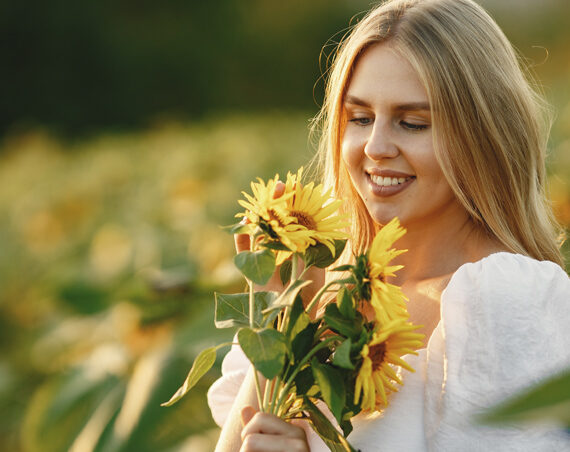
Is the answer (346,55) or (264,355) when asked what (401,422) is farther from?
(346,55)

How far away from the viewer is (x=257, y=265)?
42.7 inches

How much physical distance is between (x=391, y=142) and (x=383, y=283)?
379 mm

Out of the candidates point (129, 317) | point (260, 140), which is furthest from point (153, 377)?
point (260, 140)

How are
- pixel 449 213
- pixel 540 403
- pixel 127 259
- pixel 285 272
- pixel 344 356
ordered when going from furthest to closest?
pixel 127 259
pixel 449 213
pixel 285 272
pixel 344 356
pixel 540 403

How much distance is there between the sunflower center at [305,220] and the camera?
116 centimetres

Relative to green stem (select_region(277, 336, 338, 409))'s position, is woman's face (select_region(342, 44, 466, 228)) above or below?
above

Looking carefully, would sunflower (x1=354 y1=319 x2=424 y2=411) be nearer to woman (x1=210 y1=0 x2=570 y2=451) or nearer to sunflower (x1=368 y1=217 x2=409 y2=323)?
sunflower (x1=368 y1=217 x2=409 y2=323)

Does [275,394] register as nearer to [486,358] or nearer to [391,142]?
[486,358]

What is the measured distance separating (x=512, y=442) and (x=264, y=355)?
1.48ft

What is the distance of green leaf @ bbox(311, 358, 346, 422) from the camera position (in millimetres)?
1053

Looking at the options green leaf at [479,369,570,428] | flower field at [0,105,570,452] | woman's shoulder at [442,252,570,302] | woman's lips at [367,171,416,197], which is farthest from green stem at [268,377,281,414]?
flower field at [0,105,570,452]

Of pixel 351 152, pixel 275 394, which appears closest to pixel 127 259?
pixel 351 152

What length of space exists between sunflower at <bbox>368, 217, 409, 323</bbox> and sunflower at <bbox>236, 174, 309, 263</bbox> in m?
0.10

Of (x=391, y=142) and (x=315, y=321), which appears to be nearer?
(x=315, y=321)
